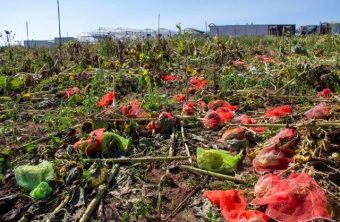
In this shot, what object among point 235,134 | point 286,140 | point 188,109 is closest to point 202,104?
point 188,109

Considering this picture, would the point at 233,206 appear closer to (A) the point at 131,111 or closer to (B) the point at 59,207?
(B) the point at 59,207

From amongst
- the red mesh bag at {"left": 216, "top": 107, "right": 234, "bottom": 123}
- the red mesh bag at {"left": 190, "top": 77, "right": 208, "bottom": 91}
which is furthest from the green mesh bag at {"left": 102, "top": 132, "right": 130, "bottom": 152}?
the red mesh bag at {"left": 190, "top": 77, "right": 208, "bottom": 91}

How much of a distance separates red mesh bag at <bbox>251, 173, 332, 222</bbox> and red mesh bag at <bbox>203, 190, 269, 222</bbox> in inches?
2.6

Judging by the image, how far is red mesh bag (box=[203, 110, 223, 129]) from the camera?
389cm

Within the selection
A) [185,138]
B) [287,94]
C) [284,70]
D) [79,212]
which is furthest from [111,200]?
[284,70]

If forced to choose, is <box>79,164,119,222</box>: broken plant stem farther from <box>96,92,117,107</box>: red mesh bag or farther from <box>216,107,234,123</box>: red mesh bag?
<box>96,92,117,107</box>: red mesh bag

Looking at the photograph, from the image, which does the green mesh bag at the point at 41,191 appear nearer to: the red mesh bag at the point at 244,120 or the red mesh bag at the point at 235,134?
the red mesh bag at the point at 235,134

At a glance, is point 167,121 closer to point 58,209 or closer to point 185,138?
point 185,138

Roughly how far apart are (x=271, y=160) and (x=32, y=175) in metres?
1.57

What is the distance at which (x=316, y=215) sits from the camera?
2166 mm

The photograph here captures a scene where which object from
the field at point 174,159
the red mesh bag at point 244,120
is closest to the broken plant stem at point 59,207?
the field at point 174,159

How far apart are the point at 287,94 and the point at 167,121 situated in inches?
87.8

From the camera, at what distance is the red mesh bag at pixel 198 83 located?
590 cm

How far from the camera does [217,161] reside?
3.00 meters
